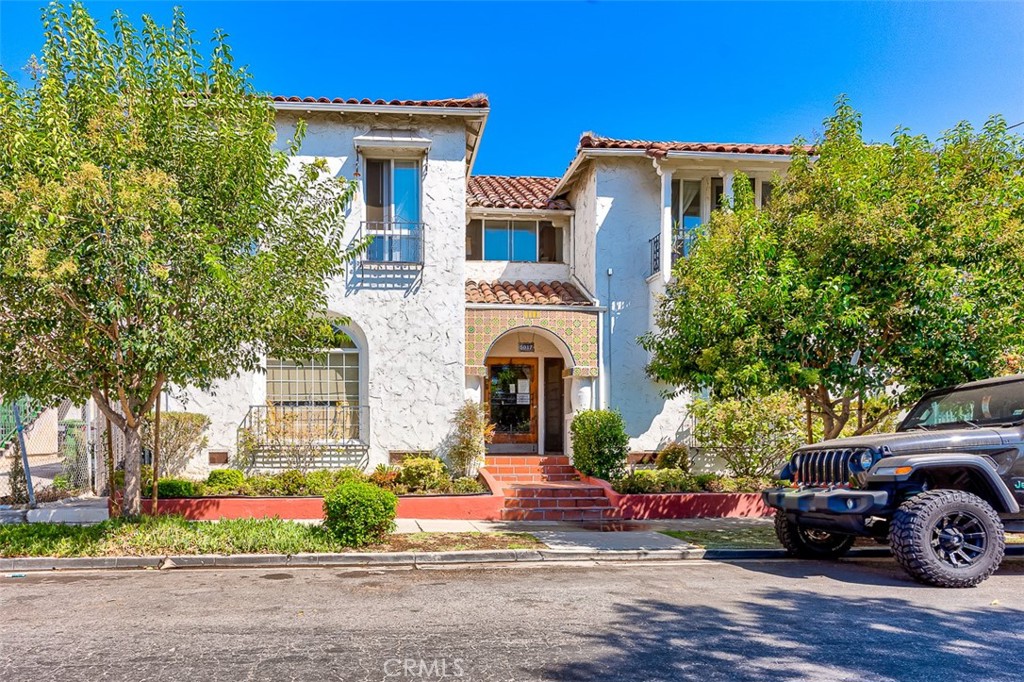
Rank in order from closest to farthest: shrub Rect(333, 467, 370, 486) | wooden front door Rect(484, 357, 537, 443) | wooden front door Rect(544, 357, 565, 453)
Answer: shrub Rect(333, 467, 370, 486) < wooden front door Rect(544, 357, 565, 453) < wooden front door Rect(484, 357, 537, 443)

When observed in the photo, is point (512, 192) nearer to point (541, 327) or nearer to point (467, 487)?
point (541, 327)

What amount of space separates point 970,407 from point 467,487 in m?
7.99

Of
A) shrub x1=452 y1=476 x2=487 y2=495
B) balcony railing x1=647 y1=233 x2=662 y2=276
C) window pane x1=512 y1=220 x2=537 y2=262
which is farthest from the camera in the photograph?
window pane x1=512 y1=220 x2=537 y2=262

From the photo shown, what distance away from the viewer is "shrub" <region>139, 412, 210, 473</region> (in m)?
13.3

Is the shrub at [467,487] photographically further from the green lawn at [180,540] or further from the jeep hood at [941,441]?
the jeep hood at [941,441]

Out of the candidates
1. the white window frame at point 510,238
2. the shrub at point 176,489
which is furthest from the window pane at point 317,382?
the white window frame at point 510,238

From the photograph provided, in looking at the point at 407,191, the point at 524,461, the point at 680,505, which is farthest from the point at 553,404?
the point at 407,191

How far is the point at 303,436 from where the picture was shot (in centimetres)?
1405

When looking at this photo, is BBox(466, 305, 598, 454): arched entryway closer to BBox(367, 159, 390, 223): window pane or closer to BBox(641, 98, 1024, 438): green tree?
BBox(367, 159, 390, 223): window pane

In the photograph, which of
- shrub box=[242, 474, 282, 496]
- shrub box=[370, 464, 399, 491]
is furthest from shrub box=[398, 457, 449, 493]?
shrub box=[242, 474, 282, 496]

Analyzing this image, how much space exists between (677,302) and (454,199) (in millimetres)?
5888

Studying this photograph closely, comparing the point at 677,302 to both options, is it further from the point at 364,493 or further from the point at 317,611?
the point at 317,611

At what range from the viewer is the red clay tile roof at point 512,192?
17.6 m

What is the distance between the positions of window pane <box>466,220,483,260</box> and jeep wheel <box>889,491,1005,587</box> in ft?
38.0
